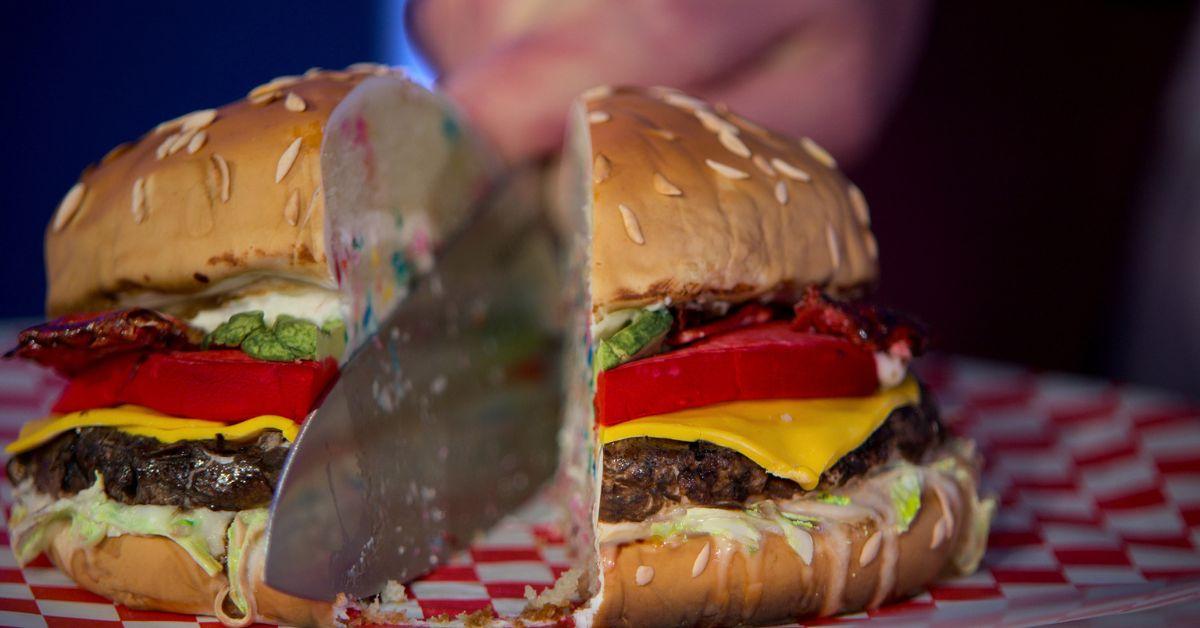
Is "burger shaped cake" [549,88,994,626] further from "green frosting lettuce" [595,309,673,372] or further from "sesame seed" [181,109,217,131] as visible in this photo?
"sesame seed" [181,109,217,131]

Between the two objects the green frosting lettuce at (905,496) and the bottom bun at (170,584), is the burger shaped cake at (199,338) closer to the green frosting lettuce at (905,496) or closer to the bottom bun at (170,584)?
the bottom bun at (170,584)

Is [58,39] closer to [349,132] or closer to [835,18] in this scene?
[349,132]

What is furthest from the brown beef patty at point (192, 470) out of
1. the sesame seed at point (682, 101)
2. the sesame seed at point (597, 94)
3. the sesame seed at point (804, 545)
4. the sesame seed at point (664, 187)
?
the sesame seed at point (682, 101)

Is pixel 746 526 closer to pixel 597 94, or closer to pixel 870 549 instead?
pixel 870 549

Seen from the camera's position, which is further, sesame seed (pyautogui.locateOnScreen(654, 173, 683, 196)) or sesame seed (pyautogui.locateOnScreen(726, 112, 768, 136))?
sesame seed (pyautogui.locateOnScreen(726, 112, 768, 136))

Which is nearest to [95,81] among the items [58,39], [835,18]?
[58,39]

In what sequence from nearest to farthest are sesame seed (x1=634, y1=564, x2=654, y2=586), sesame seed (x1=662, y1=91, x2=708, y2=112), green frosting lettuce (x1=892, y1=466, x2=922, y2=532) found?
sesame seed (x1=634, y1=564, x2=654, y2=586) < green frosting lettuce (x1=892, y1=466, x2=922, y2=532) < sesame seed (x1=662, y1=91, x2=708, y2=112)

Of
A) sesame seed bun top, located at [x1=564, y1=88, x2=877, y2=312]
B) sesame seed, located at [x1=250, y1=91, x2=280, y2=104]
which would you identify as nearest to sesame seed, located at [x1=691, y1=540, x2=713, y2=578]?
sesame seed bun top, located at [x1=564, y1=88, x2=877, y2=312]
